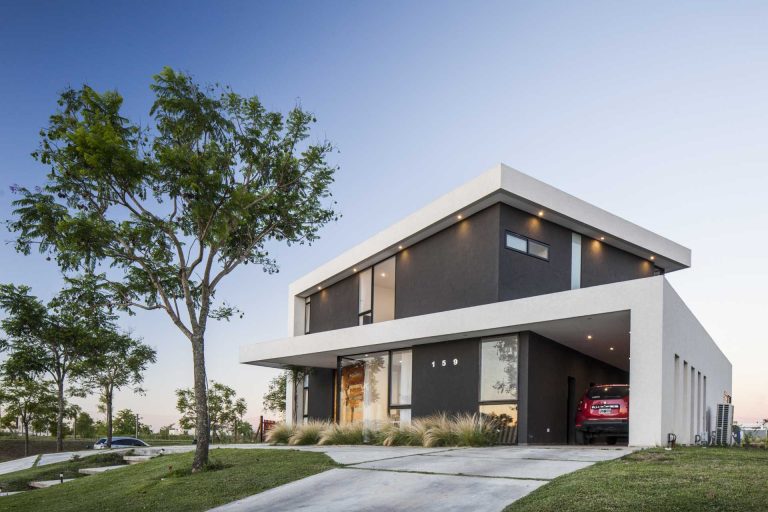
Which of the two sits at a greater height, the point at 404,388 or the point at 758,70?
the point at 758,70

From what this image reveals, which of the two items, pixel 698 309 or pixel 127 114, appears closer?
pixel 127 114

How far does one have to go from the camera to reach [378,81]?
821 inches

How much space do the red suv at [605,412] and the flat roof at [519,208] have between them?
4.97m

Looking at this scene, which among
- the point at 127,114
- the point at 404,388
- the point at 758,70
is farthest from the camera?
the point at 404,388

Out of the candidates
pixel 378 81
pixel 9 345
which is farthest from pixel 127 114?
pixel 9 345

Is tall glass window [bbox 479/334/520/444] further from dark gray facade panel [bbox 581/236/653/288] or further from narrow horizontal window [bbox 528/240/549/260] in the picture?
dark gray facade panel [bbox 581/236/653/288]

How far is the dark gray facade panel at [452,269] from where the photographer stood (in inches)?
680

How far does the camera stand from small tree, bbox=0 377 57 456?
31.9 m

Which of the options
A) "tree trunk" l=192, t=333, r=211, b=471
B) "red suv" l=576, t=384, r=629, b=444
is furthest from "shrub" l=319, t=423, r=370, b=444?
"red suv" l=576, t=384, r=629, b=444

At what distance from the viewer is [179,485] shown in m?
11.4

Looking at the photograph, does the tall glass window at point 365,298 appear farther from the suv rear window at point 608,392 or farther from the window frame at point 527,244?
the suv rear window at point 608,392

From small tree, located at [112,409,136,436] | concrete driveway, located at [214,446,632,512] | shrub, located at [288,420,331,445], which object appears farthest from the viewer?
small tree, located at [112,409,136,436]

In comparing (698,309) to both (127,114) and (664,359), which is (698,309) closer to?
(664,359)

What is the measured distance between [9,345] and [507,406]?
2284 cm
